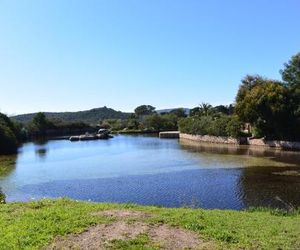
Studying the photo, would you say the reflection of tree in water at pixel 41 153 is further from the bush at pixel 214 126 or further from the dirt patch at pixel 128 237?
the dirt patch at pixel 128 237

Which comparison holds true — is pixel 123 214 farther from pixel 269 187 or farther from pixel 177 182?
pixel 177 182

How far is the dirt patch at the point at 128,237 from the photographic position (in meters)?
10.7

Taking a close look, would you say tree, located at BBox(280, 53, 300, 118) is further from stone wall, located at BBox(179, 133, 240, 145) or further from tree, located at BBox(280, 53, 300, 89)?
stone wall, located at BBox(179, 133, 240, 145)

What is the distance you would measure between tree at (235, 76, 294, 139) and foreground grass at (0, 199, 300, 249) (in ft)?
158

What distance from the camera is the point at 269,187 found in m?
30.6

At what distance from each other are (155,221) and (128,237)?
1.83 meters

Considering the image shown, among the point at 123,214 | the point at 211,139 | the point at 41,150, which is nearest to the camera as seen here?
the point at 123,214

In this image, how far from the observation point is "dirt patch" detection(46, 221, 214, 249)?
10.7m

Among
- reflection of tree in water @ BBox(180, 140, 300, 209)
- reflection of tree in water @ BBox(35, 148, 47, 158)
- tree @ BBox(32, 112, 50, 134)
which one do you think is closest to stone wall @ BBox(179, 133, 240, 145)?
reflection of tree in water @ BBox(180, 140, 300, 209)

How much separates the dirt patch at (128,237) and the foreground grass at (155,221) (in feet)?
0.96

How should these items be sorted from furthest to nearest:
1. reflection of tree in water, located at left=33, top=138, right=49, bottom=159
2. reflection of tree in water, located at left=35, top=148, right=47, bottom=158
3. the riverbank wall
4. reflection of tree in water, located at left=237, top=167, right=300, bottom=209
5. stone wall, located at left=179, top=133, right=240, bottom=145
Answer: stone wall, located at left=179, top=133, right=240, bottom=145 < reflection of tree in water, located at left=33, top=138, right=49, bottom=159 < reflection of tree in water, located at left=35, top=148, right=47, bottom=158 < the riverbank wall < reflection of tree in water, located at left=237, top=167, right=300, bottom=209

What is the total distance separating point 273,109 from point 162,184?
3141 centimetres

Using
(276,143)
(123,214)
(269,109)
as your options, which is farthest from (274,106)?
(123,214)

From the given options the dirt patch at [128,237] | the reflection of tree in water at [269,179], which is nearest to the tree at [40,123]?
the reflection of tree in water at [269,179]
